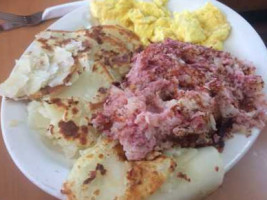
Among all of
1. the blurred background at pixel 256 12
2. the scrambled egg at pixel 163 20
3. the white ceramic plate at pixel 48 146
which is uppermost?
the scrambled egg at pixel 163 20

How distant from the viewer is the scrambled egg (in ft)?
4.05

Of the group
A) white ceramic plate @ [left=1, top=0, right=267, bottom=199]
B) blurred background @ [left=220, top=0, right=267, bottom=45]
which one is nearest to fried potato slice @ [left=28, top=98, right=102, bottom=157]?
white ceramic plate @ [left=1, top=0, right=267, bottom=199]

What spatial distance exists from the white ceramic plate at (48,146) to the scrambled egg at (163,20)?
0.05 m

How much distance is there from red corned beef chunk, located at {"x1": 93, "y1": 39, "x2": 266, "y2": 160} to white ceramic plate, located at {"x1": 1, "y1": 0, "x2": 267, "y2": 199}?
4 centimetres

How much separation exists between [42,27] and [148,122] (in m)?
0.75

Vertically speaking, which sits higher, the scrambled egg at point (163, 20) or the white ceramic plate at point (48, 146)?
the scrambled egg at point (163, 20)

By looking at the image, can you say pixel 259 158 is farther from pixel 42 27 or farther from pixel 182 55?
pixel 42 27

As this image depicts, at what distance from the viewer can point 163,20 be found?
1306 mm

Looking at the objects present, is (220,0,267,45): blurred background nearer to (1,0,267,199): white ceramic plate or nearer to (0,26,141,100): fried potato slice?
(1,0,267,199): white ceramic plate

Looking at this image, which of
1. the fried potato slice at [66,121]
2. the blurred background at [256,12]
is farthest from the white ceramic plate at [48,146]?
the blurred background at [256,12]

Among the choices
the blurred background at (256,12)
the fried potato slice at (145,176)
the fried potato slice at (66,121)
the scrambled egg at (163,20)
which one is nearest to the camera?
the fried potato slice at (145,176)

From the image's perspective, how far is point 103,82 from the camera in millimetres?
1088

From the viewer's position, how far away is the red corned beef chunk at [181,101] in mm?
946

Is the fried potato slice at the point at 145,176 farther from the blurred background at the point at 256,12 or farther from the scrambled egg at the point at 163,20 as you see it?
the blurred background at the point at 256,12
